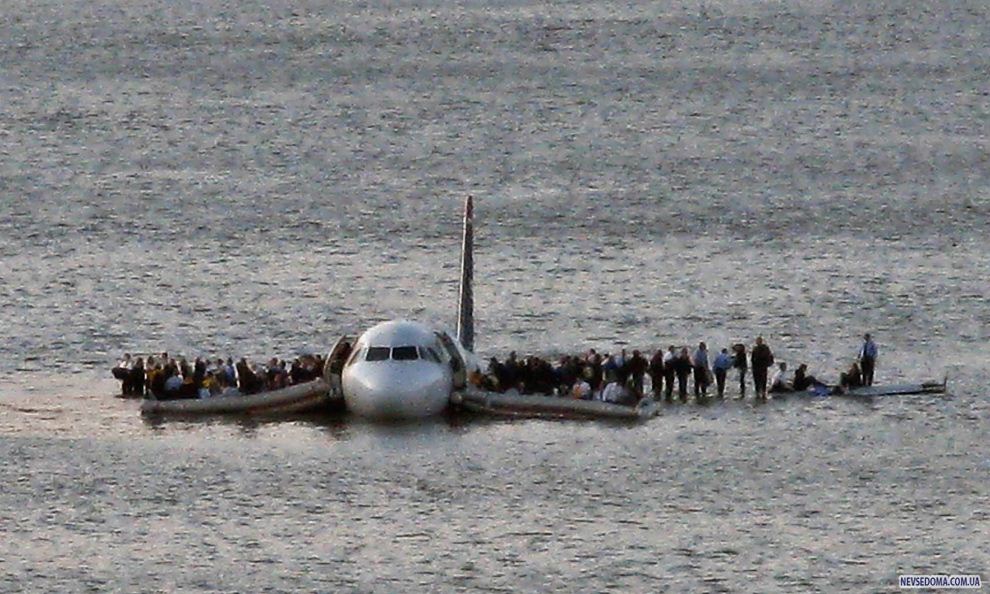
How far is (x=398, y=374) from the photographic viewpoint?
248 ft

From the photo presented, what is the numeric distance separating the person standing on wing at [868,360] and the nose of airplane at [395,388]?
13612 millimetres

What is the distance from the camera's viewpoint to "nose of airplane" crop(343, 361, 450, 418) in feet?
247

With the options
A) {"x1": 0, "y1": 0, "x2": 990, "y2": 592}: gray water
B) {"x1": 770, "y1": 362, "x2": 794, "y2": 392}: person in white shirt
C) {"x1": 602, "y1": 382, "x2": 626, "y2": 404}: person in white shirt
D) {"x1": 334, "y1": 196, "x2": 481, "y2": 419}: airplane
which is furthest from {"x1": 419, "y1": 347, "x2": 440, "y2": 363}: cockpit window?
{"x1": 770, "y1": 362, "x2": 794, "y2": 392}: person in white shirt

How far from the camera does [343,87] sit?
605 feet

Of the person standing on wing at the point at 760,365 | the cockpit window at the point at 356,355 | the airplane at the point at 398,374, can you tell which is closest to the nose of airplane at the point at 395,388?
the airplane at the point at 398,374

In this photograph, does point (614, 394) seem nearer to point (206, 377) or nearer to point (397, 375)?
point (397, 375)

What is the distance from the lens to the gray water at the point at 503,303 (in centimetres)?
6406

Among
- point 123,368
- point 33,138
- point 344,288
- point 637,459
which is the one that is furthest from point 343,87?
point 637,459

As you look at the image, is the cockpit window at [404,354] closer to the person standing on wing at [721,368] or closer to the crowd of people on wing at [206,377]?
the crowd of people on wing at [206,377]

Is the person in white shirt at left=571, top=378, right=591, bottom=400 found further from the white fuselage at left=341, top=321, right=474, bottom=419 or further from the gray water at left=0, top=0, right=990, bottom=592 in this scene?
the white fuselage at left=341, top=321, right=474, bottom=419

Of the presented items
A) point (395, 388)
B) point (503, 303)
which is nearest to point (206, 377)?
point (395, 388)

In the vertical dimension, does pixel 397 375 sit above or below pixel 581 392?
above

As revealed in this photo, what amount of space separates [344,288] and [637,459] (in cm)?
3369

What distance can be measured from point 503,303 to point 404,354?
2416 cm
